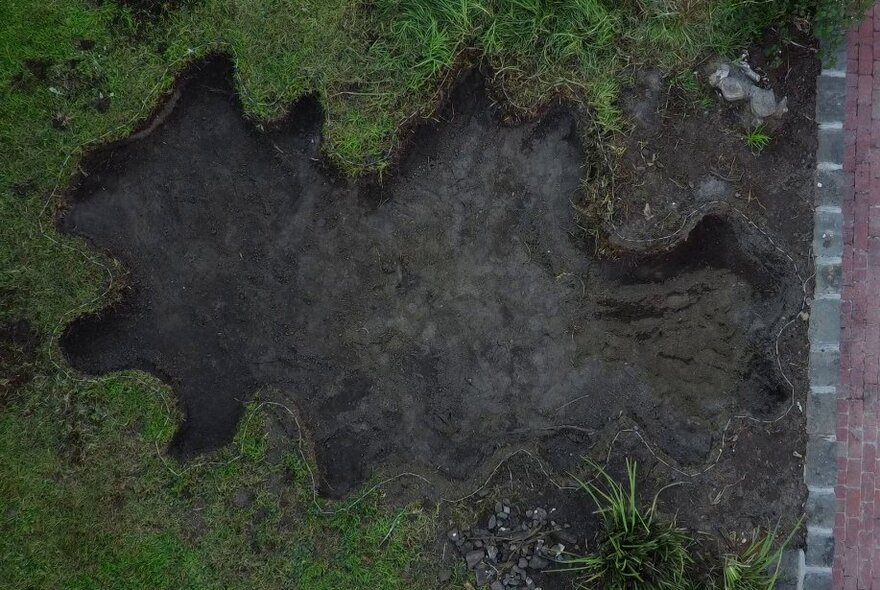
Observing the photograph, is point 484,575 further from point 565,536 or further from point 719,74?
point 719,74

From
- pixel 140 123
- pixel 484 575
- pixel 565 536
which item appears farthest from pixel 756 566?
pixel 140 123

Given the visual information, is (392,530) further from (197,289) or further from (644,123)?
(644,123)

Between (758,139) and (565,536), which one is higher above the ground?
(758,139)

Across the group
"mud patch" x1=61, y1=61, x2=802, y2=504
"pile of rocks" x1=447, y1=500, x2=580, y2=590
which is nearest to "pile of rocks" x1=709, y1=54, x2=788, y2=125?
"mud patch" x1=61, y1=61, x2=802, y2=504

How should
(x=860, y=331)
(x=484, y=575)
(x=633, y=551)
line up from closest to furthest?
(x=633, y=551), (x=484, y=575), (x=860, y=331)

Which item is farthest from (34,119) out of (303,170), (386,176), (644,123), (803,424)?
(803,424)

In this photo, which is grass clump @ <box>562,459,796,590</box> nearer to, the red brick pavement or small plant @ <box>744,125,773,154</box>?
the red brick pavement

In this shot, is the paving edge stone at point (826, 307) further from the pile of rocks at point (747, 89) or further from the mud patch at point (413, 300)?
the pile of rocks at point (747, 89)
